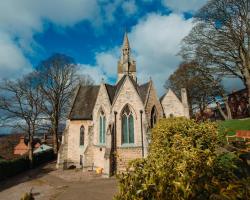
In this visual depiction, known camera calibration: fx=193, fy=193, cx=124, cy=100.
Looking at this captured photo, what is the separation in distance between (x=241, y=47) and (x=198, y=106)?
2367 centimetres

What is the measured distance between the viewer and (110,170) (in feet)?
61.8

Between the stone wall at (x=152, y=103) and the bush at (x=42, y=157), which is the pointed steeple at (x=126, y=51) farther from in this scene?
the bush at (x=42, y=157)

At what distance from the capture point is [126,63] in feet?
120

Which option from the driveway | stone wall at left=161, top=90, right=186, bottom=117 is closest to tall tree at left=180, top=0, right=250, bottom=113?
stone wall at left=161, top=90, right=186, bottom=117

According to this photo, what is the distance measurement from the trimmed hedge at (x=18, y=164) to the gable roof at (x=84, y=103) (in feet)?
27.9

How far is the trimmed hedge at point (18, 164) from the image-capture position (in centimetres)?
2152

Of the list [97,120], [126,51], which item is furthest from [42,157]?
[126,51]

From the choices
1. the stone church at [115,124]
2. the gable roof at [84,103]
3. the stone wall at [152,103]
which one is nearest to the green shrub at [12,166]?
the stone church at [115,124]

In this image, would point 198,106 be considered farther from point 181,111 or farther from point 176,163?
point 176,163

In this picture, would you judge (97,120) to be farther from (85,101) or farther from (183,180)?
(183,180)

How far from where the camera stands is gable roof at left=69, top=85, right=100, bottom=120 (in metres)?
25.9

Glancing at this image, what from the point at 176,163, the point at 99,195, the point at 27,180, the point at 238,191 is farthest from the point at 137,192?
the point at 27,180

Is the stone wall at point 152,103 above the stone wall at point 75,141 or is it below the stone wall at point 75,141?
above

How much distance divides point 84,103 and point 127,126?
31.1 ft
